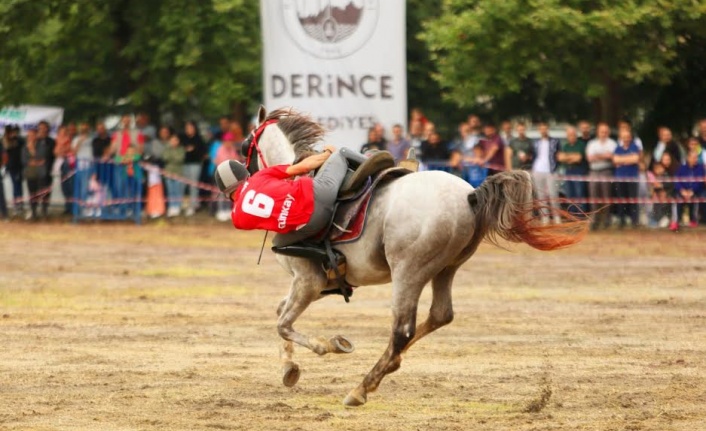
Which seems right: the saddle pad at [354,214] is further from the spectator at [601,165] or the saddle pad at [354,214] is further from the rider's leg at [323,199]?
the spectator at [601,165]

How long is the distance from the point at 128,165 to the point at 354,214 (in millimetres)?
16527

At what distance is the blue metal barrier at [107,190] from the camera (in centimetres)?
2630

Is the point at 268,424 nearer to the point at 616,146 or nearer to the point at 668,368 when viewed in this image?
the point at 668,368

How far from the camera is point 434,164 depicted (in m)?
23.9

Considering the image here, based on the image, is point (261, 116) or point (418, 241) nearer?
point (418, 241)

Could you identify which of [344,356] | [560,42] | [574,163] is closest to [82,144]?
[560,42]

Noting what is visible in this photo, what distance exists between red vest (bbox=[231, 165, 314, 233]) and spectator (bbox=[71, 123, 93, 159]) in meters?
17.3

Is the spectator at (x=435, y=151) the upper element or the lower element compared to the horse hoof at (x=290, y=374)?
upper

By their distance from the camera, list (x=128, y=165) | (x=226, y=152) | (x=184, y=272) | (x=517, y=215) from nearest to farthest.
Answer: (x=517, y=215) < (x=184, y=272) < (x=226, y=152) < (x=128, y=165)

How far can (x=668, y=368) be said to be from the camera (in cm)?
1142

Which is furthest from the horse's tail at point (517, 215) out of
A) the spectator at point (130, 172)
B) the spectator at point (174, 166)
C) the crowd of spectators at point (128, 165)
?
the spectator at point (130, 172)

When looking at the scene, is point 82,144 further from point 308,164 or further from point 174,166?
point 308,164

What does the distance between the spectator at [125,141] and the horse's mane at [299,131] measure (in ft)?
52.0

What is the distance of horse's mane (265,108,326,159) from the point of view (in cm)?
1070
